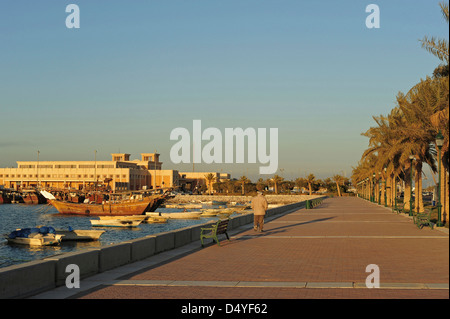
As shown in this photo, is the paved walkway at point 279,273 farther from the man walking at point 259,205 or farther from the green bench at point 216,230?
the man walking at point 259,205

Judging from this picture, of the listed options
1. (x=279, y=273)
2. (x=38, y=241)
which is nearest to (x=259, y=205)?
(x=279, y=273)

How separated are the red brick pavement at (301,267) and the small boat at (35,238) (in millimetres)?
25070

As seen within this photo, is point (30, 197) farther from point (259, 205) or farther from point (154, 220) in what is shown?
point (259, 205)

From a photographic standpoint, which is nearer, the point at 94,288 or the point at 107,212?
the point at 94,288

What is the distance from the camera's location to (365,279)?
446 inches

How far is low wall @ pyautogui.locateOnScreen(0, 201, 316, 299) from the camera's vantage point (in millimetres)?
9500

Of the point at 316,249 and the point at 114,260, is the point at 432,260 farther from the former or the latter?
the point at 114,260

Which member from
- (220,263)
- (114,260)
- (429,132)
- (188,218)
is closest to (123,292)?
(114,260)

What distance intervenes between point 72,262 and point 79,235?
34.8 meters

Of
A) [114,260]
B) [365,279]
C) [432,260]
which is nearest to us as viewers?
[365,279]

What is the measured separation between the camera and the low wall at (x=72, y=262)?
950 cm

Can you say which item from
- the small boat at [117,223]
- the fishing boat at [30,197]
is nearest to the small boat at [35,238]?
the small boat at [117,223]

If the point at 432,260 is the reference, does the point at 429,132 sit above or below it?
above

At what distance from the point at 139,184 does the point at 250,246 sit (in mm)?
167008
